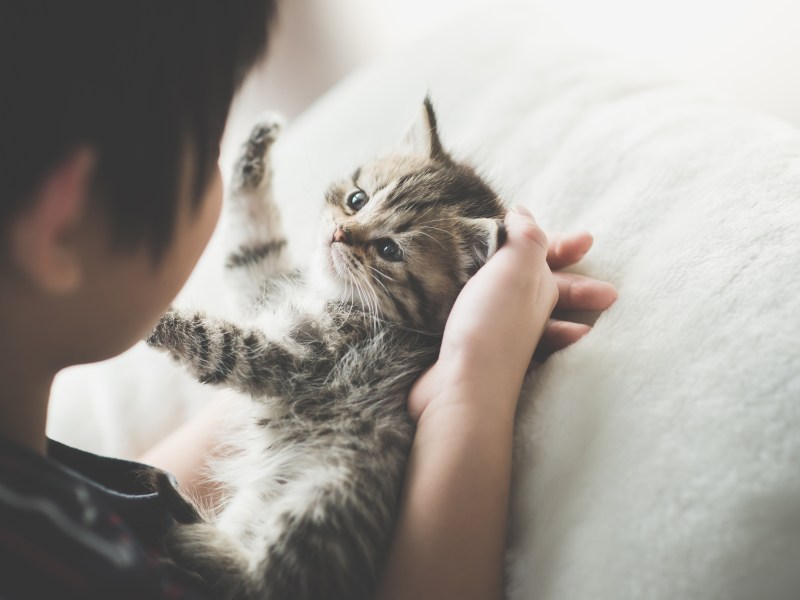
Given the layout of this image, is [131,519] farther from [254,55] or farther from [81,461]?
[254,55]

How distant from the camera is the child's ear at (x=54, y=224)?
0.45m

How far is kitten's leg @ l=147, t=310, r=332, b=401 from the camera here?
818mm

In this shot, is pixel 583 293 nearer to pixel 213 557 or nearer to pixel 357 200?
pixel 357 200

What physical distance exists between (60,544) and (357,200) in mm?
686

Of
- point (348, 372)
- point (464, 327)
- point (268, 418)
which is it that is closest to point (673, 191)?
point (464, 327)

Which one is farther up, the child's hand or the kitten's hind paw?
the kitten's hind paw

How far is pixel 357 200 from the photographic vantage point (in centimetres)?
101

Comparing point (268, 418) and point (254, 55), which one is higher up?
point (254, 55)

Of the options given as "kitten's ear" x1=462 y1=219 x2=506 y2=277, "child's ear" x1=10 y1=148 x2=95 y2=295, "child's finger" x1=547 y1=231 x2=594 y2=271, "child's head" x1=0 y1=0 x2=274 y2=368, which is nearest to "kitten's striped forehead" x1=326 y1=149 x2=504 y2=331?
"kitten's ear" x1=462 y1=219 x2=506 y2=277

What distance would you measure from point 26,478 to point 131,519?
0.21 metres

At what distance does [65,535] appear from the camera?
47 centimetres

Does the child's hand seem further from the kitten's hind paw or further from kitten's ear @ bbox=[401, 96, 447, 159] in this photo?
the kitten's hind paw

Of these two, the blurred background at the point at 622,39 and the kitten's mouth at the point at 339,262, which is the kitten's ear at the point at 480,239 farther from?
the blurred background at the point at 622,39

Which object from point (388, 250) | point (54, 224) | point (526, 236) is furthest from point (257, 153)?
point (54, 224)
